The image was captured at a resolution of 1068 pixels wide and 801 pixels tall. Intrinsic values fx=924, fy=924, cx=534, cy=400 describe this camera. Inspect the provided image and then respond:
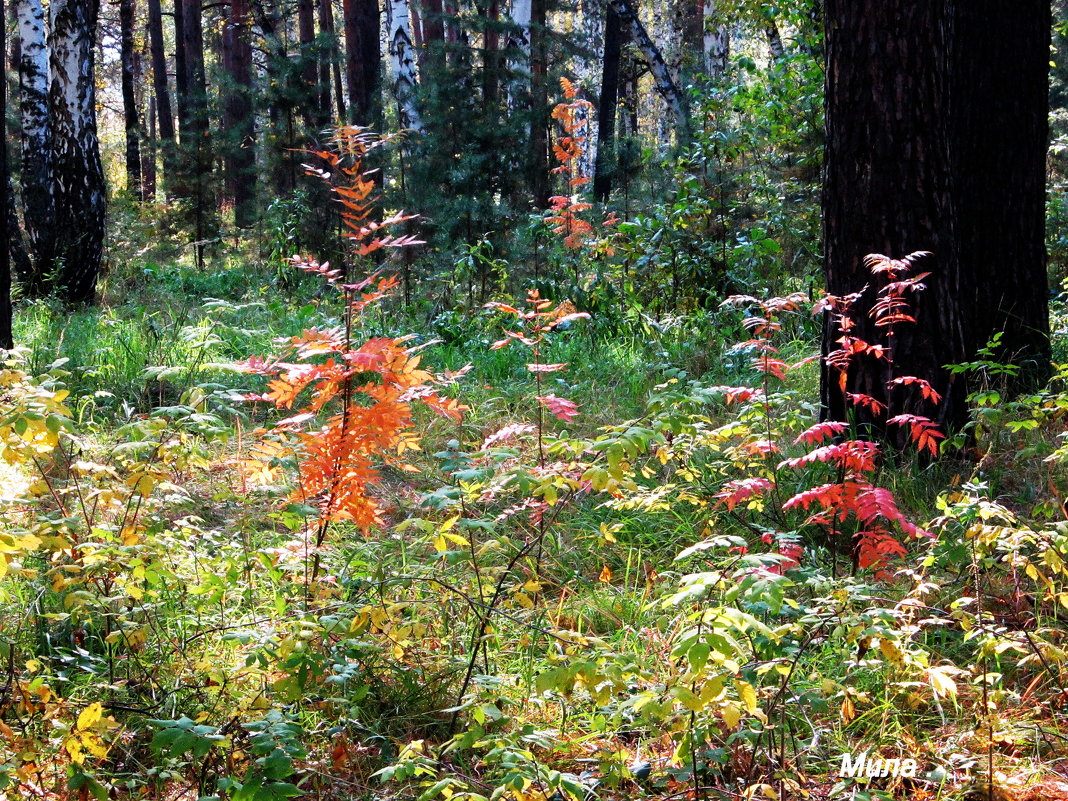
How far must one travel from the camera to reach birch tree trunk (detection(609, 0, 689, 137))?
11.7m

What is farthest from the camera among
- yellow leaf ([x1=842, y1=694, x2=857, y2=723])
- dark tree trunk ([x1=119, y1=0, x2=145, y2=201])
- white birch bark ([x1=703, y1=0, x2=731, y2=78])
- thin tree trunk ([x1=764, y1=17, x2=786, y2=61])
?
dark tree trunk ([x1=119, y1=0, x2=145, y2=201])

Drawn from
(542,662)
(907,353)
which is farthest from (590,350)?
(542,662)

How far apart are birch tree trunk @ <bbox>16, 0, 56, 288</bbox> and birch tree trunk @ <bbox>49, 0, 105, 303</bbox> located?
0.09 m

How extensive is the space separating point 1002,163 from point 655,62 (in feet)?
25.6

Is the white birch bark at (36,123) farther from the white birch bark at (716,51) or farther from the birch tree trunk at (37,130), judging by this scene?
the white birch bark at (716,51)

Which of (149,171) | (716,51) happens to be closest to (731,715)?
(716,51)

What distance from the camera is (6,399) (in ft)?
7.74

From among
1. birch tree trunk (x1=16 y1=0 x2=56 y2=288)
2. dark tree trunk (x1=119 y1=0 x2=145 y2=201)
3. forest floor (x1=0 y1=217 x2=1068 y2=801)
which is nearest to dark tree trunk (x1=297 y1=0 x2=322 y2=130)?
birch tree trunk (x1=16 y1=0 x2=56 y2=288)

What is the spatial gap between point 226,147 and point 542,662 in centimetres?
1283

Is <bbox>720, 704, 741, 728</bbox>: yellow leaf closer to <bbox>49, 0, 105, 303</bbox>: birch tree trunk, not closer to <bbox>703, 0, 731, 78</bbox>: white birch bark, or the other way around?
<bbox>49, 0, 105, 303</bbox>: birch tree trunk

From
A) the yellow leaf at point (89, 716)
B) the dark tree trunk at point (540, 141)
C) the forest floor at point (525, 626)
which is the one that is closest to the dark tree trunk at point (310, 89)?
Answer: the dark tree trunk at point (540, 141)

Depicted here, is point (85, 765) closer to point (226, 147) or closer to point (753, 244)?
point (753, 244)

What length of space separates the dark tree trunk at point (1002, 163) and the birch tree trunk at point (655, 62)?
6.35 m

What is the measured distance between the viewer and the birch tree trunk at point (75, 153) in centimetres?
875
